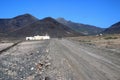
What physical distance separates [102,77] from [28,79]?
4.41 m

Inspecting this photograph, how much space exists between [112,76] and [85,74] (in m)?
1.79

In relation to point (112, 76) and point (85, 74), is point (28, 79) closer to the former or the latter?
point (85, 74)

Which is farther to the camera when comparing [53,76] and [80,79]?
[53,76]

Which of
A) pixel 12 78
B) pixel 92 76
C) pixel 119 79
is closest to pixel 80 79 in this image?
pixel 92 76

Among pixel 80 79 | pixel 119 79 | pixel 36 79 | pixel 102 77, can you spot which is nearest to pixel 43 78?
pixel 36 79

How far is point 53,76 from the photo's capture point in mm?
17250

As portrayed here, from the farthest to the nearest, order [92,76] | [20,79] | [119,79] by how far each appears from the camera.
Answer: [20,79]
[92,76]
[119,79]

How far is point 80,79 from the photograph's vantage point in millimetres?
15172

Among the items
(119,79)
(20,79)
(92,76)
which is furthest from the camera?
(20,79)

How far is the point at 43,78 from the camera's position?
16.5 m

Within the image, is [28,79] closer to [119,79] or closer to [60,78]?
[60,78]

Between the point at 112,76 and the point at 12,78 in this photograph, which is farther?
the point at 12,78

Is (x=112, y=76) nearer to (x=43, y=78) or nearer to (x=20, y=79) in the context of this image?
(x=43, y=78)

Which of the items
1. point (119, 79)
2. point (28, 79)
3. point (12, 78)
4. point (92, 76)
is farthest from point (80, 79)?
point (12, 78)
